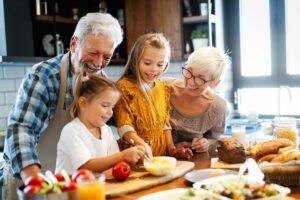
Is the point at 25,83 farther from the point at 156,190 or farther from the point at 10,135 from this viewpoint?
the point at 156,190

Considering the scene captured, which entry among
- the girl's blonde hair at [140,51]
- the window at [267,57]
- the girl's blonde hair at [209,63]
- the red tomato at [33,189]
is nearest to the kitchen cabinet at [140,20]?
the window at [267,57]

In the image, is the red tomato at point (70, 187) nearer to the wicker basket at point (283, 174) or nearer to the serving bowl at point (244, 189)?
the serving bowl at point (244, 189)

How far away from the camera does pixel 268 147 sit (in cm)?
168

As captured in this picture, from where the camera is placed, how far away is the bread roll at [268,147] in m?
1.66

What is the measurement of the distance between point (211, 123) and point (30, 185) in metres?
1.44

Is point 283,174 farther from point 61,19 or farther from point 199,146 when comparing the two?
point 61,19

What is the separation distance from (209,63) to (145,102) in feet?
1.43

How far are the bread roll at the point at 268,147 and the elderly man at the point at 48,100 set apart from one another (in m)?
0.83

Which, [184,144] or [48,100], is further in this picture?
[184,144]

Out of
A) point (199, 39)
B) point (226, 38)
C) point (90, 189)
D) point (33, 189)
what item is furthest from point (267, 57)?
point (33, 189)

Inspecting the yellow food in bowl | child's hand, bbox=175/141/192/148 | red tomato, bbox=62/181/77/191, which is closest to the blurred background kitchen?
child's hand, bbox=175/141/192/148

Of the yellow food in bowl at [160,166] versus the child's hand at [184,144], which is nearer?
the yellow food in bowl at [160,166]

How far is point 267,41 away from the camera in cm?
437

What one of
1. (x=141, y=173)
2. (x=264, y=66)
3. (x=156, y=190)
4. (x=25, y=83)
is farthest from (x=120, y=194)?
(x=264, y=66)
